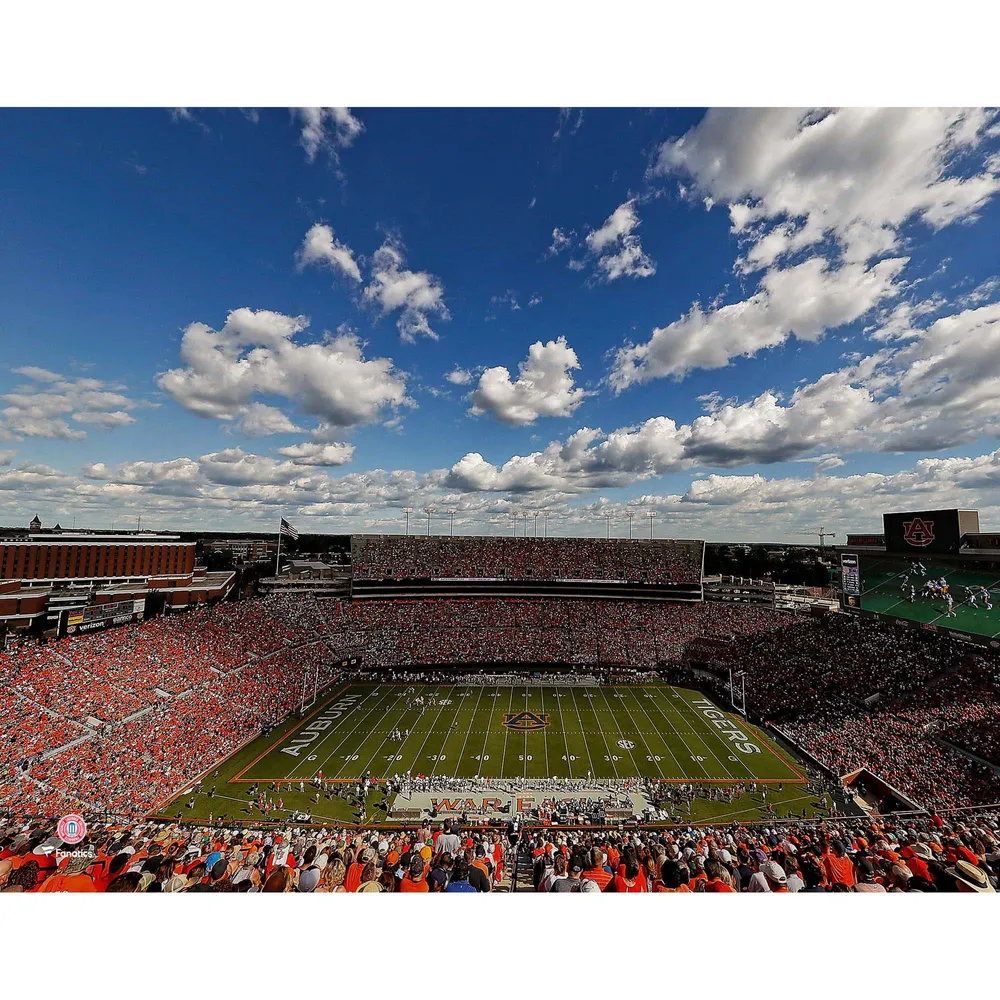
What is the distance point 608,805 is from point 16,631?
32.7m

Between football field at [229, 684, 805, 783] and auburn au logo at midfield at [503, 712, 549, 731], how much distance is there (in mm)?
61

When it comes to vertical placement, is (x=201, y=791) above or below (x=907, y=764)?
below

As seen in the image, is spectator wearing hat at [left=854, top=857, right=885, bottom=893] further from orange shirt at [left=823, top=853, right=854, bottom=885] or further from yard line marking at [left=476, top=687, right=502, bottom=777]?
yard line marking at [left=476, top=687, right=502, bottom=777]

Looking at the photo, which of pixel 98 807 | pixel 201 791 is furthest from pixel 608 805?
pixel 98 807

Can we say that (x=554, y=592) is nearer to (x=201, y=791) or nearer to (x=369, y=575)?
(x=369, y=575)

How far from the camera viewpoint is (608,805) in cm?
1770

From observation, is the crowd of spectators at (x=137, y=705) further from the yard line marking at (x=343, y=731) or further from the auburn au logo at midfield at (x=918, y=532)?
the auburn au logo at midfield at (x=918, y=532)

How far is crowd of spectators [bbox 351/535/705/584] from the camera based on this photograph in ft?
173

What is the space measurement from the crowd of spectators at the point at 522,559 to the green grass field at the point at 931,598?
19494mm

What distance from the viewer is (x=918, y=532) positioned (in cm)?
3053

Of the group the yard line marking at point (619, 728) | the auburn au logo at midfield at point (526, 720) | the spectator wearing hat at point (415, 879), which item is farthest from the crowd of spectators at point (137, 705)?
the yard line marking at point (619, 728)

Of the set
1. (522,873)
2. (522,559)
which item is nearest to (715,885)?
(522,873)

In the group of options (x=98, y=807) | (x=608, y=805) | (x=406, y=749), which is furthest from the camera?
(x=406, y=749)

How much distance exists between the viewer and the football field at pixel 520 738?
2127cm
